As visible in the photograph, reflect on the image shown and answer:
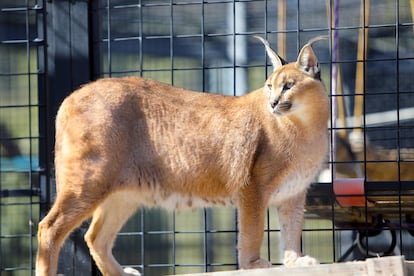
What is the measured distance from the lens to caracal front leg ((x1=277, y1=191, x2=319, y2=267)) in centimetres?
652

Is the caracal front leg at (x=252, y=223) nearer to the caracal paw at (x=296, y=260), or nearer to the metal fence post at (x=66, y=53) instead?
the caracal paw at (x=296, y=260)

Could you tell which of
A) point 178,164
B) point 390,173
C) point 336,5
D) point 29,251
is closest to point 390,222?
point 390,173

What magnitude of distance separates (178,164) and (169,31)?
1.60m

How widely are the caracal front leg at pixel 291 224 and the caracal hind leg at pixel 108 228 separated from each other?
89cm

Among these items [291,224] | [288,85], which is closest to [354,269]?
[291,224]

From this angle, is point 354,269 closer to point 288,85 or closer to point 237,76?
point 288,85

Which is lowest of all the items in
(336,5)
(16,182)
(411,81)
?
(16,182)

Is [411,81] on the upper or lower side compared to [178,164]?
upper

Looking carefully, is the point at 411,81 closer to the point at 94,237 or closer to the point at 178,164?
the point at 178,164

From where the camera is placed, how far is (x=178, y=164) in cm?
659

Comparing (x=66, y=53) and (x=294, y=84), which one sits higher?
(x=66, y=53)

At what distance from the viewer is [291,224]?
6.57m

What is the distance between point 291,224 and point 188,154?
0.74 m

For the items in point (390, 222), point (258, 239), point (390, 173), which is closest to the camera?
point (258, 239)
